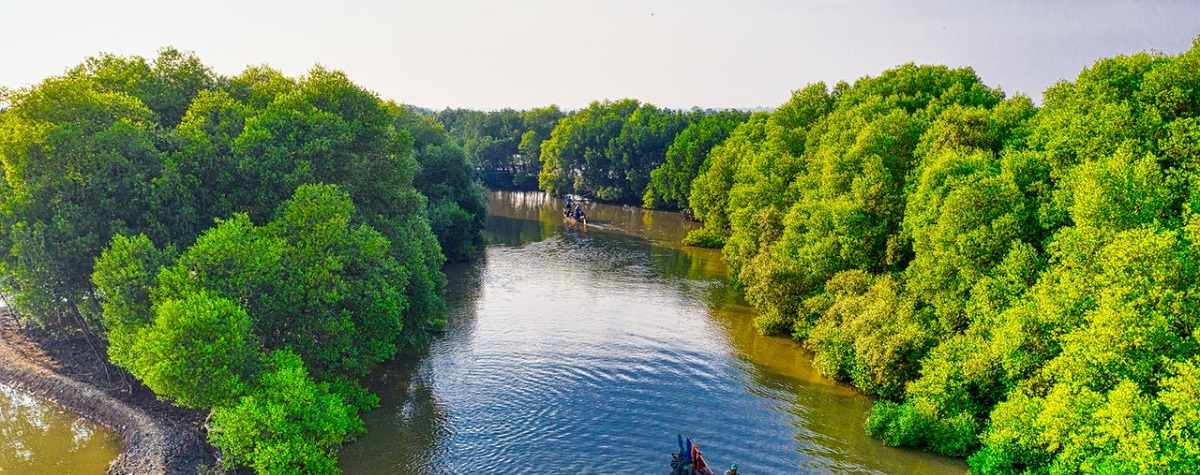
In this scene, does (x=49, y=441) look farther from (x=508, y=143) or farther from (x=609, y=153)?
(x=508, y=143)

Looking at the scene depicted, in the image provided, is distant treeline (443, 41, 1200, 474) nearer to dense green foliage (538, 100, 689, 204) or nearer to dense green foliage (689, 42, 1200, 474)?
dense green foliage (689, 42, 1200, 474)

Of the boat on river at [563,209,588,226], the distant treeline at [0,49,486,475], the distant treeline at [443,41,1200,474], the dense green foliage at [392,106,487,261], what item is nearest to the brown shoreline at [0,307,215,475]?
the distant treeline at [0,49,486,475]

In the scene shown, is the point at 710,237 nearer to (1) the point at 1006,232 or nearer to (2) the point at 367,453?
(1) the point at 1006,232

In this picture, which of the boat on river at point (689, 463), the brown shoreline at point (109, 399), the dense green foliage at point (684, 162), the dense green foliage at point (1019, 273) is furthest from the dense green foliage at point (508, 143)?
the boat on river at point (689, 463)

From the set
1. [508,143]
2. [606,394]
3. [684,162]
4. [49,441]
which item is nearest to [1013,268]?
[606,394]

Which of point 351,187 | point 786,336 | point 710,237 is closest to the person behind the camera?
point 351,187

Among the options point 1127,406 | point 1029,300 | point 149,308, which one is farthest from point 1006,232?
point 149,308
